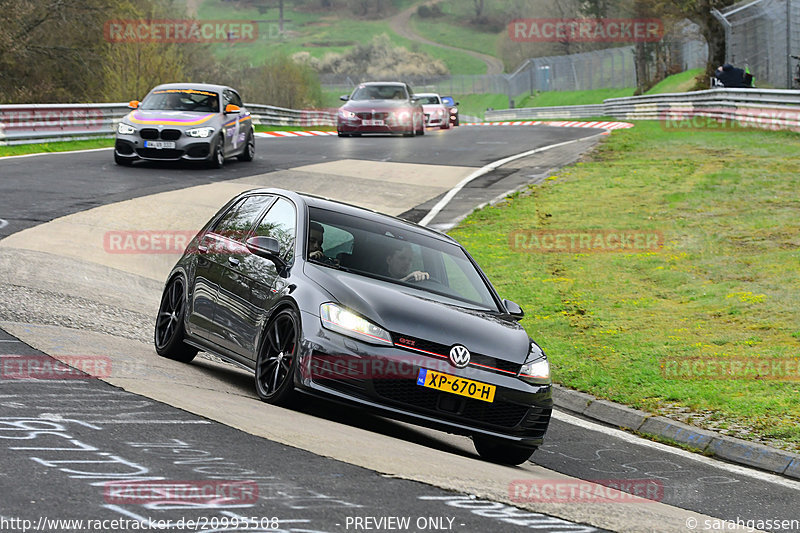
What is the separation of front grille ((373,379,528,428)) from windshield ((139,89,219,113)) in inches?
711

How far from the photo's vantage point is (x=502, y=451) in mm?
7766

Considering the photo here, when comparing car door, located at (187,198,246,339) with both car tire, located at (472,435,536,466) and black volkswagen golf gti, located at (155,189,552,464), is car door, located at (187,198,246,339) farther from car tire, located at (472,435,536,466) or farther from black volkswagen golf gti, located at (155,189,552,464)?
car tire, located at (472,435,536,466)

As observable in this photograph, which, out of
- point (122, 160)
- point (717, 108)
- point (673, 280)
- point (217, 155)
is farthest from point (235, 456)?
point (717, 108)

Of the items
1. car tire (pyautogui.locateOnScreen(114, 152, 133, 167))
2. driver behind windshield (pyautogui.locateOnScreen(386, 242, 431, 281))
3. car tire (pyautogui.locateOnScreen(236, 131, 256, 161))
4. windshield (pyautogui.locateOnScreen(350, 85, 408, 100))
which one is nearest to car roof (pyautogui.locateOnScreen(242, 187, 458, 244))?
driver behind windshield (pyautogui.locateOnScreen(386, 242, 431, 281))

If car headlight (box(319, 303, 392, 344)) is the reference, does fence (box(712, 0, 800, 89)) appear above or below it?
above

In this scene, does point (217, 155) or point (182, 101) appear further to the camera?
point (217, 155)

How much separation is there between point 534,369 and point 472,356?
1.76ft

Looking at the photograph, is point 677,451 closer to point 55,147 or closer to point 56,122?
point 55,147

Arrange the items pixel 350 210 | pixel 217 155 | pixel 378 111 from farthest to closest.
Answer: pixel 378 111 < pixel 217 155 < pixel 350 210

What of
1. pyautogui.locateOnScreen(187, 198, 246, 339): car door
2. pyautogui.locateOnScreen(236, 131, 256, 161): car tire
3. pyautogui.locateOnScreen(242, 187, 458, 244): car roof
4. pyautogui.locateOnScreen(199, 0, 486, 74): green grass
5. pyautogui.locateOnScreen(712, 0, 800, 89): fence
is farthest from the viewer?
pyautogui.locateOnScreen(199, 0, 486, 74): green grass

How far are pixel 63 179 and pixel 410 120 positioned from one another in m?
17.1

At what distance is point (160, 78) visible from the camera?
162 feet

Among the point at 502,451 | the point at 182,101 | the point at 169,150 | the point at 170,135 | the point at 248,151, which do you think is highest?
the point at 182,101

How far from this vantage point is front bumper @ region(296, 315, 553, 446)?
7.31 metres
